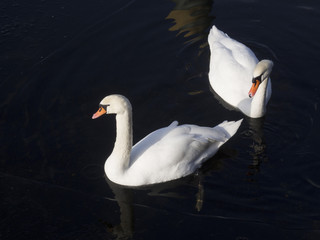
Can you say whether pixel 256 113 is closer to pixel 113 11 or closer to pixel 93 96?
pixel 93 96

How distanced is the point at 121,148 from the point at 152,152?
20.4 inches

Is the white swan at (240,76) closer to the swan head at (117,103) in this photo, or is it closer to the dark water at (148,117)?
the dark water at (148,117)

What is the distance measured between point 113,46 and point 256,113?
147 inches

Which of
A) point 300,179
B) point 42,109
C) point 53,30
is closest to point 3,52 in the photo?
point 53,30

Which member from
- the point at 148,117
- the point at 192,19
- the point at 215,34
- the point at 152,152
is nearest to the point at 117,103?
the point at 152,152

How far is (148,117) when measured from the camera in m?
10.4

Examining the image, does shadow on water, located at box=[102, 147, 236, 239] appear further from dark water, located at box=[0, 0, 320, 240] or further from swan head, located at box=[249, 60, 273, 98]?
swan head, located at box=[249, 60, 273, 98]

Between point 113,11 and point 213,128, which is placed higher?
point 113,11

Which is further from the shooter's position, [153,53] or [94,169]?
[153,53]

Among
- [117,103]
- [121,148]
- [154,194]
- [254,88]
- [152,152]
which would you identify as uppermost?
[117,103]

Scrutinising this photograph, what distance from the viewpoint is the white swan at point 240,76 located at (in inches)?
397

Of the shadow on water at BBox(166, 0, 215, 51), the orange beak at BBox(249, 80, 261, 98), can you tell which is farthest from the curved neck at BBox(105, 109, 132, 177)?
the shadow on water at BBox(166, 0, 215, 51)

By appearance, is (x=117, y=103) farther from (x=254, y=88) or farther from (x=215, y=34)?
(x=215, y=34)

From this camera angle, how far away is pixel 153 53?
12.1 m
